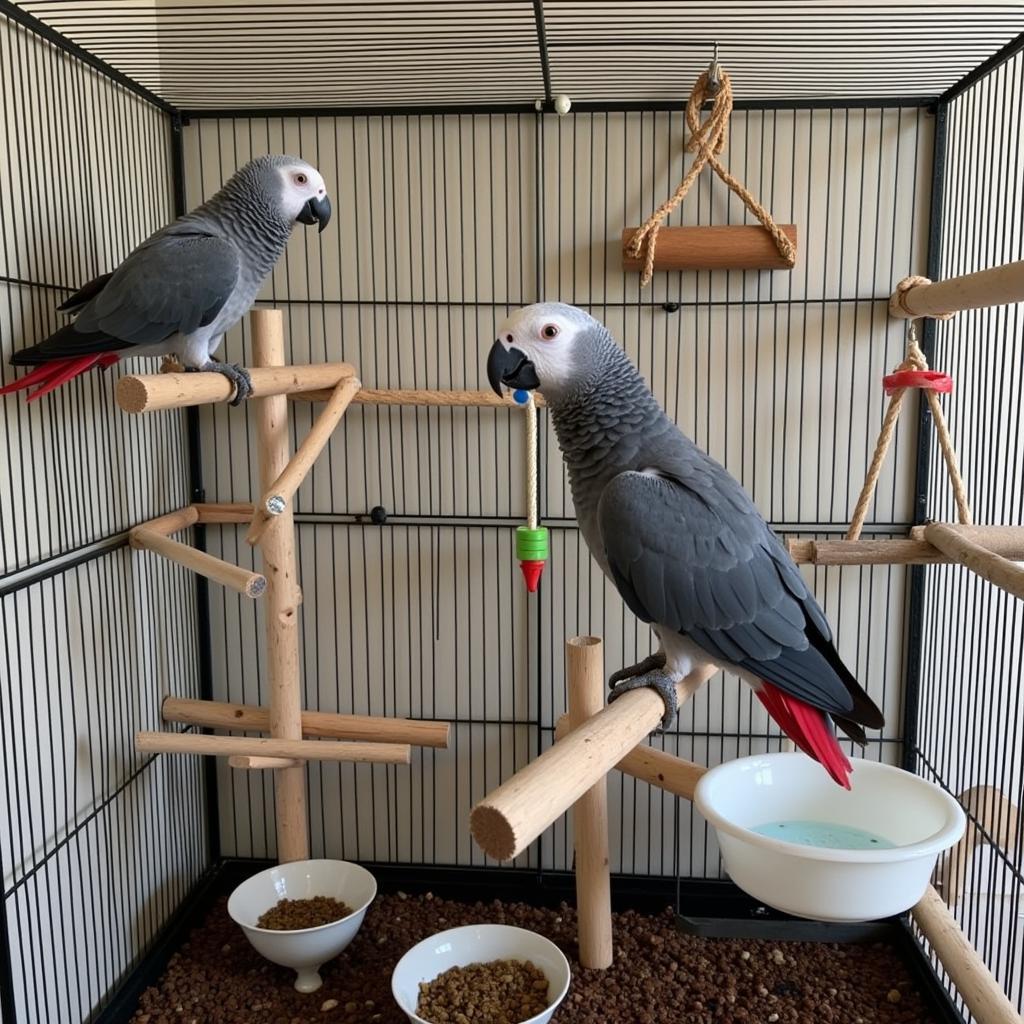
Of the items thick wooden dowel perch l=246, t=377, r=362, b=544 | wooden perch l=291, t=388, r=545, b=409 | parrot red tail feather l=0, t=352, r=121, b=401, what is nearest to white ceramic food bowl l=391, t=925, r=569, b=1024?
thick wooden dowel perch l=246, t=377, r=362, b=544

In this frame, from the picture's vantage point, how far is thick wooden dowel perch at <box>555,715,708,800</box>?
6.18ft

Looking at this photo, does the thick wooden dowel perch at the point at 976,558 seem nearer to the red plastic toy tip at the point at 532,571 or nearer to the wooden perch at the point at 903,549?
the wooden perch at the point at 903,549

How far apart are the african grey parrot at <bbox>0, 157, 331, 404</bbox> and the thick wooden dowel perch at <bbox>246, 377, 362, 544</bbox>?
7.0 inches

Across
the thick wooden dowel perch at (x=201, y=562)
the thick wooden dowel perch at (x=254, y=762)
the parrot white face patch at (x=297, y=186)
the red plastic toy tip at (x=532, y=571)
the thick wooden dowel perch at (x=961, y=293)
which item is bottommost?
the thick wooden dowel perch at (x=254, y=762)

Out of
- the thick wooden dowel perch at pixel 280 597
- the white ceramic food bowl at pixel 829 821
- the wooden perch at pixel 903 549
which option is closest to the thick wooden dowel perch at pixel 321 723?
the thick wooden dowel perch at pixel 280 597

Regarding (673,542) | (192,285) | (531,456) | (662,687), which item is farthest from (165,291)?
(662,687)

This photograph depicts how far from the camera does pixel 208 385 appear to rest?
64.2 inches

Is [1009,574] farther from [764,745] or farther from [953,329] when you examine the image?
[764,745]

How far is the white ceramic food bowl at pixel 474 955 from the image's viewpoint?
6.03 ft

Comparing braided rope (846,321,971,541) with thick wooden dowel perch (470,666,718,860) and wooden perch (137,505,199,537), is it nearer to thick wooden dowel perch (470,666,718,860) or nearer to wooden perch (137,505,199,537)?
thick wooden dowel perch (470,666,718,860)

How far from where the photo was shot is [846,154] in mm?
2158

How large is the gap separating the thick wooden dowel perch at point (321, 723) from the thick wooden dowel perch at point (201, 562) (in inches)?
15.3

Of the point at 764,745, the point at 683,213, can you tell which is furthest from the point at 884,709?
the point at 683,213

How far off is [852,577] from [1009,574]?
91cm
